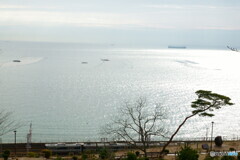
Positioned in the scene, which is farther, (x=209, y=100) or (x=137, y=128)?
(x=137, y=128)

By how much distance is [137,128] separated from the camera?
109 ft

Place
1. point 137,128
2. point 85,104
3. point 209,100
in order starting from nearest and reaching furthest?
point 209,100 < point 137,128 < point 85,104

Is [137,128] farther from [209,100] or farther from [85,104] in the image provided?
[209,100]

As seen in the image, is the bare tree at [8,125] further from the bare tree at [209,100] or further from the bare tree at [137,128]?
the bare tree at [209,100]

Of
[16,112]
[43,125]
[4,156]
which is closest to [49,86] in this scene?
[16,112]

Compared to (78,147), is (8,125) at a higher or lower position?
higher

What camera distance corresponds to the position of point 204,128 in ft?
120

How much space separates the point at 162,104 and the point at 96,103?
32.3ft

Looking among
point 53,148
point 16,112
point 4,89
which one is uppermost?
A: point 4,89

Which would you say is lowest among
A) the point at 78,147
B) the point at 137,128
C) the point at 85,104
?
the point at 78,147

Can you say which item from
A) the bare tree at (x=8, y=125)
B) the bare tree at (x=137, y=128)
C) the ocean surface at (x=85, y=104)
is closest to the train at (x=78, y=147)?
the bare tree at (x=137, y=128)

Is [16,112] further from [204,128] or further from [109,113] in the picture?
[204,128]

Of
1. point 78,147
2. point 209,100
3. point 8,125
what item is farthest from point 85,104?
point 209,100

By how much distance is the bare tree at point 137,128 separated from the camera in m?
18.2
